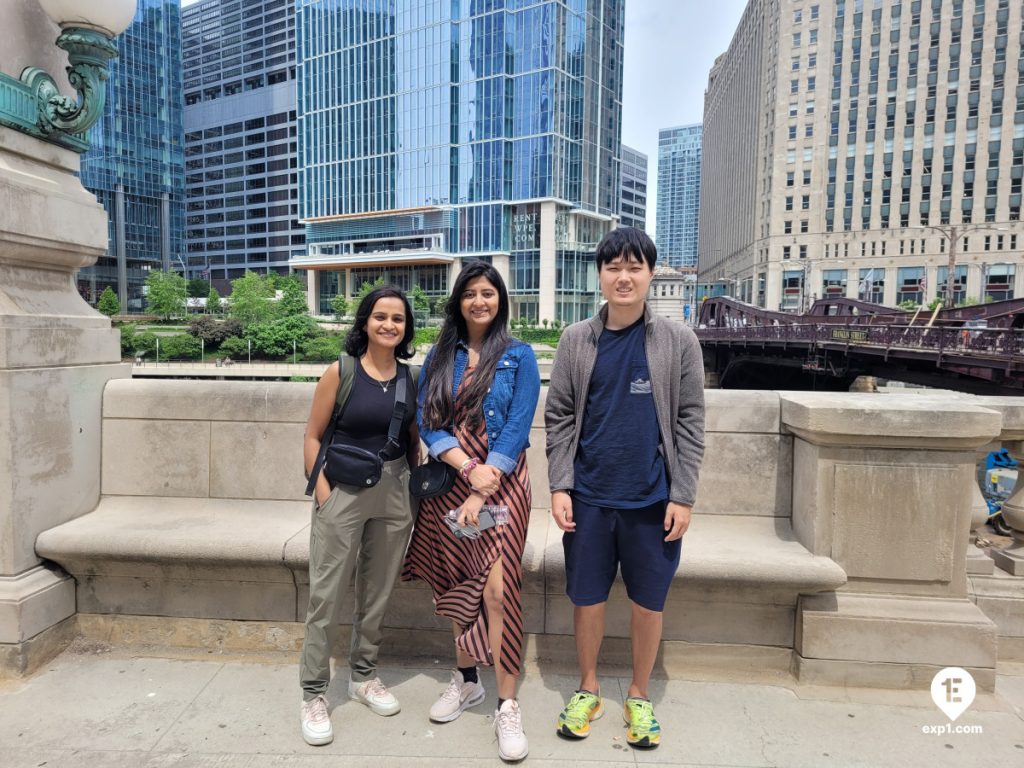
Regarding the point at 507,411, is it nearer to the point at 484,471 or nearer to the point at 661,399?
the point at 484,471

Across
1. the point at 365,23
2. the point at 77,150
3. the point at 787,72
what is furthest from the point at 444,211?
the point at 77,150

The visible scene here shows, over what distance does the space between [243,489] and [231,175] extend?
13262cm

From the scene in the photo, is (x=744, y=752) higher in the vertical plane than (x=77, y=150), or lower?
lower

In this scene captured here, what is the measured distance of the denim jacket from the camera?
8.74ft

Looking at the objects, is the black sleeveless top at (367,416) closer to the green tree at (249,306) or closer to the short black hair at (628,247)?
the short black hair at (628,247)

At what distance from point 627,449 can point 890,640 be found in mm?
1743

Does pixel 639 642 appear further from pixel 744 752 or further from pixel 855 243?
pixel 855 243

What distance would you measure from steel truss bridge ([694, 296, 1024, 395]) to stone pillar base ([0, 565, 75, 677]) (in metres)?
24.8

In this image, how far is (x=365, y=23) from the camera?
83.9 m

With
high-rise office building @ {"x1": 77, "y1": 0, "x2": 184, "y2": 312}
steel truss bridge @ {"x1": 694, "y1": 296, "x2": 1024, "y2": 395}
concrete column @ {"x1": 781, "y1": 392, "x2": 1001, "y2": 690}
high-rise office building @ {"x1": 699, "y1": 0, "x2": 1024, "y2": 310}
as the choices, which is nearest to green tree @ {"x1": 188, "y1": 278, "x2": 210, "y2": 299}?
high-rise office building @ {"x1": 77, "y1": 0, "x2": 184, "y2": 312}

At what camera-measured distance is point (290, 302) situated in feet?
229

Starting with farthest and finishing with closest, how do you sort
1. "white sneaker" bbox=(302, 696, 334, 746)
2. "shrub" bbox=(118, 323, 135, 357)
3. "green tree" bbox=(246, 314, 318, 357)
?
"green tree" bbox=(246, 314, 318, 357), "shrub" bbox=(118, 323, 135, 357), "white sneaker" bbox=(302, 696, 334, 746)

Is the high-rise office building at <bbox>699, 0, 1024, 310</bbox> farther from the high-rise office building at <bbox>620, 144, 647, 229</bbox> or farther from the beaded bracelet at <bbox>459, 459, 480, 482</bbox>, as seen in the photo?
the beaded bracelet at <bbox>459, 459, 480, 482</bbox>

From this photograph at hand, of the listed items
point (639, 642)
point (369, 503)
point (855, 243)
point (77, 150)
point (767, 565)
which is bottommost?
point (639, 642)
